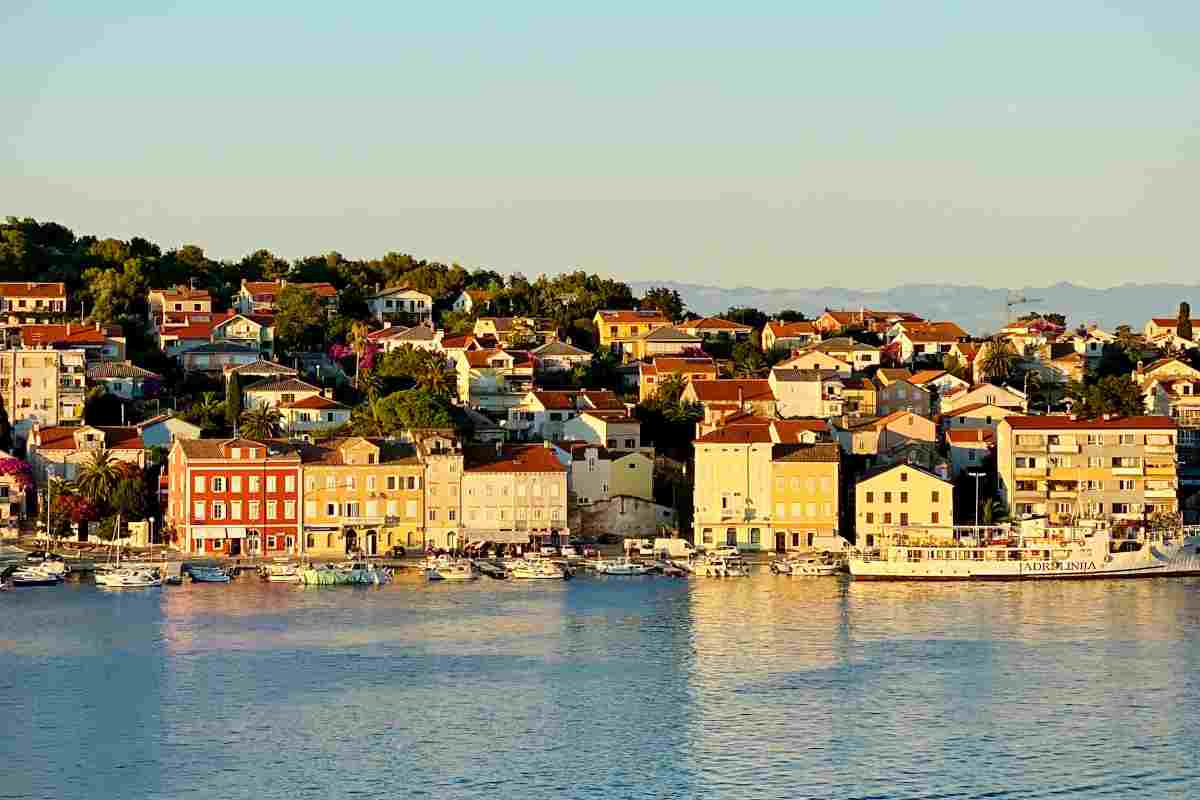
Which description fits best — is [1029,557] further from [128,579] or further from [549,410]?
[128,579]

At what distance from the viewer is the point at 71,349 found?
270 feet

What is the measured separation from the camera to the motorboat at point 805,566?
63719 millimetres

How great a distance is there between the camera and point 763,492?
67.1 m

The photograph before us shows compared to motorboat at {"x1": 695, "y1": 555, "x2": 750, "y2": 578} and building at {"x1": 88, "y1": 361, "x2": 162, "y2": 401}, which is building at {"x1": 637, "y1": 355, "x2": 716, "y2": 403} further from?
motorboat at {"x1": 695, "y1": 555, "x2": 750, "y2": 578}

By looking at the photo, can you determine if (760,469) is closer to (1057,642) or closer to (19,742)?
(1057,642)

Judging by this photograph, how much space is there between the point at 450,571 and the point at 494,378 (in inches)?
859

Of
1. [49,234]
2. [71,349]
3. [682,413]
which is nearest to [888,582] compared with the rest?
[682,413]

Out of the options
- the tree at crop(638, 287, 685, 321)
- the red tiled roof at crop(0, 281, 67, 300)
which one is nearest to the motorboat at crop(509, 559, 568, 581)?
the red tiled roof at crop(0, 281, 67, 300)

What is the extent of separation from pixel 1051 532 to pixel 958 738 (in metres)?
25.2

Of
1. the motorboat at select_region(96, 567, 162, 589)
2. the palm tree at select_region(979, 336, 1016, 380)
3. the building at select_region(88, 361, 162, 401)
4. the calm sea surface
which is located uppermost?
the palm tree at select_region(979, 336, 1016, 380)

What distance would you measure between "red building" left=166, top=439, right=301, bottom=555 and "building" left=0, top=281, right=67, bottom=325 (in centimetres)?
2869

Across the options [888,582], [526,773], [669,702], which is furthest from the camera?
[888,582]

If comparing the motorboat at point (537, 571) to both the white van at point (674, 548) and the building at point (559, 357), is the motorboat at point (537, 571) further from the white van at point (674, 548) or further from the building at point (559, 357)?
the building at point (559, 357)

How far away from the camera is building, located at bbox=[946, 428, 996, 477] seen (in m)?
72.4
